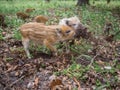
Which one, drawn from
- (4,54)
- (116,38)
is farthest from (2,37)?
(116,38)

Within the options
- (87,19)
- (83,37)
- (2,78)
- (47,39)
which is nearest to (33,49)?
(47,39)

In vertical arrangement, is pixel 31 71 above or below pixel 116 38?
above

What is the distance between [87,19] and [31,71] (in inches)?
245

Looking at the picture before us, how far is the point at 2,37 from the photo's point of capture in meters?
7.99

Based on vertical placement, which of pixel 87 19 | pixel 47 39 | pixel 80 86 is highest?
pixel 47 39

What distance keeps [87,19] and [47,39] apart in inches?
228

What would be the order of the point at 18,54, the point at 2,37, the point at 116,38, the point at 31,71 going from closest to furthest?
the point at 31,71, the point at 18,54, the point at 2,37, the point at 116,38

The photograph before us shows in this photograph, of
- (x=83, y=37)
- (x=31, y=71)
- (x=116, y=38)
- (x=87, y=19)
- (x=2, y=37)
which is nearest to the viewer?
(x=31, y=71)

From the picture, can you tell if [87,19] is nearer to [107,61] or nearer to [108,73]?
[107,61]

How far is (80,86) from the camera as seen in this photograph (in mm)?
5645

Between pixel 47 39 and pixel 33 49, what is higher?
pixel 47 39

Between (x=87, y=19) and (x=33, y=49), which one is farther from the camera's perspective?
(x=87, y=19)

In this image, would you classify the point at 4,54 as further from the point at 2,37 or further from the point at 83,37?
the point at 83,37

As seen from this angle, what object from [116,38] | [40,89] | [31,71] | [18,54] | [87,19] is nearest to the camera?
[40,89]
